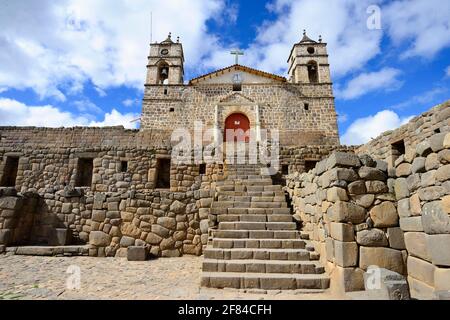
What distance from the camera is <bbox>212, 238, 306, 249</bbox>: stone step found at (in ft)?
15.0

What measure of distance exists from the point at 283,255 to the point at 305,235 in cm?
85

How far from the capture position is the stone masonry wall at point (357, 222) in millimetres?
3154

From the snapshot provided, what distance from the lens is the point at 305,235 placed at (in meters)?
4.86

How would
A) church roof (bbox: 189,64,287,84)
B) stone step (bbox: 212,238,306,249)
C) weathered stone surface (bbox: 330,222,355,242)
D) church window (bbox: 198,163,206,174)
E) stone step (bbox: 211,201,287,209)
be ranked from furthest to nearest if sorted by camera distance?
church roof (bbox: 189,64,287,84)
church window (bbox: 198,163,206,174)
stone step (bbox: 211,201,287,209)
stone step (bbox: 212,238,306,249)
weathered stone surface (bbox: 330,222,355,242)

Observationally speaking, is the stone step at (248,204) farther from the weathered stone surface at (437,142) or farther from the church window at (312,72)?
the church window at (312,72)

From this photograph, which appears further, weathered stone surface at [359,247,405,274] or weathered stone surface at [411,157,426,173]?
weathered stone surface at [359,247,405,274]

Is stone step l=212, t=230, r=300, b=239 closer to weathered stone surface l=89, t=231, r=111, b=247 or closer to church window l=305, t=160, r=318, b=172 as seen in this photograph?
weathered stone surface l=89, t=231, r=111, b=247

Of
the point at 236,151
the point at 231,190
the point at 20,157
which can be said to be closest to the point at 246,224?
the point at 231,190

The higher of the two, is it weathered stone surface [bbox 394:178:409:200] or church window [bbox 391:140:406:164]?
church window [bbox 391:140:406:164]

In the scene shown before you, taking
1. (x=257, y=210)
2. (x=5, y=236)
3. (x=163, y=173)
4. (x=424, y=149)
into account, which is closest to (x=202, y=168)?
(x=163, y=173)

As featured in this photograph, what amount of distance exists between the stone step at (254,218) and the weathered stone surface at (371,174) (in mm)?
2386

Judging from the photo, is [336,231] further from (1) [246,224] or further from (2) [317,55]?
(2) [317,55]

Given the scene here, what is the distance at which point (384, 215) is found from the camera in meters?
3.28

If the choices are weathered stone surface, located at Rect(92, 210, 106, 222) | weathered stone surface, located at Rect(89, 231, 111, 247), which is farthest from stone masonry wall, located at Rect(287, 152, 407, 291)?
weathered stone surface, located at Rect(92, 210, 106, 222)
